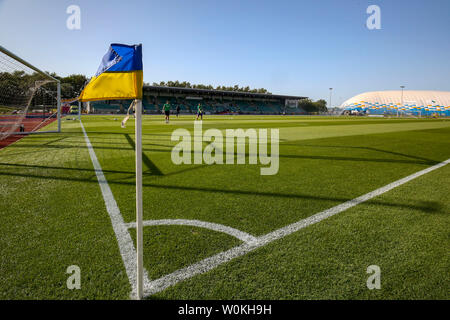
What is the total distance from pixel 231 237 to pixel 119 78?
6.52 feet

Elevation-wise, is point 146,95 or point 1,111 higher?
point 146,95

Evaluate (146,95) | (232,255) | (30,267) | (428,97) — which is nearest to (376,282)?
(232,255)

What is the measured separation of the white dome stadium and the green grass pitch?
386 feet

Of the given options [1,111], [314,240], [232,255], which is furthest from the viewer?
[1,111]

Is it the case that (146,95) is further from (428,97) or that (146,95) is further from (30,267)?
(428,97)

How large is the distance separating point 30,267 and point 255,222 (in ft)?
7.75

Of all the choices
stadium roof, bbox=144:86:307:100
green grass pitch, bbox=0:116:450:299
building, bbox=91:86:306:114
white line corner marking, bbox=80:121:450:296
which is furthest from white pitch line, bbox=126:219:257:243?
stadium roof, bbox=144:86:307:100

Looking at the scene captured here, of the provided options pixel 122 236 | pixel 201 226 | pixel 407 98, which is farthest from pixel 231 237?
pixel 407 98

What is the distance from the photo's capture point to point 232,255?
2.63 meters

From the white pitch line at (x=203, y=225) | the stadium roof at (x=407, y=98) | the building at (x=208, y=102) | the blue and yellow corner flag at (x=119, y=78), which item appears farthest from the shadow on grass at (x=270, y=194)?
the stadium roof at (x=407, y=98)

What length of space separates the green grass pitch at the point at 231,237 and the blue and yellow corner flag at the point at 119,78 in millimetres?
1513

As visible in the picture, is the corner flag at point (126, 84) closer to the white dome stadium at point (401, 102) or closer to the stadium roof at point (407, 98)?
the white dome stadium at point (401, 102)
